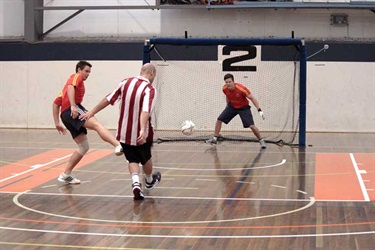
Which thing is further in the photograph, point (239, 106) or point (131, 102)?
point (239, 106)

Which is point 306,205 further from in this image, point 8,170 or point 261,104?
point 261,104

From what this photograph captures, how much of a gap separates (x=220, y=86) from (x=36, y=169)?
26.3ft

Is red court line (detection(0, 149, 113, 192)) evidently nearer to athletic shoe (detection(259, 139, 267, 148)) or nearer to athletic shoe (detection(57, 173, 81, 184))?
athletic shoe (detection(57, 173, 81, 184))

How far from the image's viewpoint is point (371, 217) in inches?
388

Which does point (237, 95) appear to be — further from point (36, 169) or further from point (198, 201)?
point (198, 201)

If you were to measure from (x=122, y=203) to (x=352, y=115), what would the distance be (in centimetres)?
1308

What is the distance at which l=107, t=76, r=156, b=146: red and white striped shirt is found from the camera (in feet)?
35.2

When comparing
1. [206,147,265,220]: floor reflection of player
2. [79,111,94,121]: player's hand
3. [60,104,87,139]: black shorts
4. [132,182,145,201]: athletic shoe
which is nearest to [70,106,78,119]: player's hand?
[60,104,87,139]: black shorts

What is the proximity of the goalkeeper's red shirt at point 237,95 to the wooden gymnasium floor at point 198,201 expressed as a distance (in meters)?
1.32

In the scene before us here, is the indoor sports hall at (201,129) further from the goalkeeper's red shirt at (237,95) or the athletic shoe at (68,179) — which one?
the goalkeeper's red shirt at (237,95)

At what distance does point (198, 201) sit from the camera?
11.0 m

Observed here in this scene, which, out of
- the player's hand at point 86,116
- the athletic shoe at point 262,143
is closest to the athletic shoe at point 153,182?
the player's hand at point 86,116

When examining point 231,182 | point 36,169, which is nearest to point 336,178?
point 231,182

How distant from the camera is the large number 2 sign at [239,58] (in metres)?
19.2
